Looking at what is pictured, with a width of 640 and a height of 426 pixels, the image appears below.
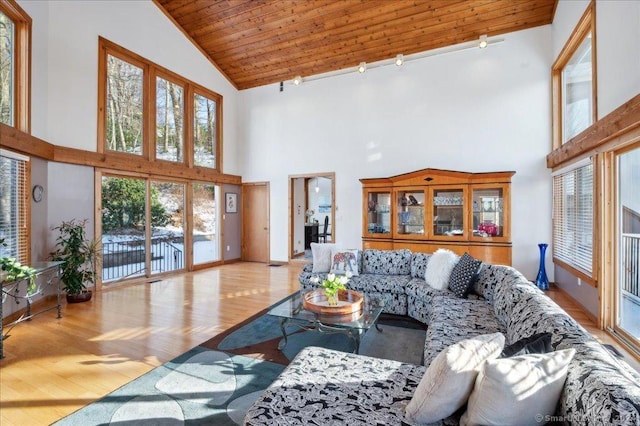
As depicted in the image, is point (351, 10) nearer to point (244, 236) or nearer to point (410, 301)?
point (410, 301)

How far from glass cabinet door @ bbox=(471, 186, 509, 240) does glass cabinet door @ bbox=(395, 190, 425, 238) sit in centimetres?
83

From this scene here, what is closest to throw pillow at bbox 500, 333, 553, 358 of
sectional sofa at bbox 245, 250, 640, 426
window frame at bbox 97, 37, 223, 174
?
sectional sofa at bbox 245, 250, 640, 426

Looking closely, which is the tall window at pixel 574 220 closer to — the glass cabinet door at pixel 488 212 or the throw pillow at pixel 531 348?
the glass cabinet door at pixel 488 212

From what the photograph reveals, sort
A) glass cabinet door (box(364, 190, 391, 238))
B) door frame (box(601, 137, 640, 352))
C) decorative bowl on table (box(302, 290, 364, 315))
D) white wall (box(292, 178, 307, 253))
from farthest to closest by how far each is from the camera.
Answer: white wall (box(292, 178, 307, 253)) < glass cabinet door (box(364, 190, 391, 238)) < door frame (box(601, 137, 640, 352)) < decorative bowl on table (box(302, 290, 364, 315))

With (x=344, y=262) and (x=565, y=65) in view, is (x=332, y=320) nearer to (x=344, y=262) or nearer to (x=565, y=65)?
(x=344, y=262)

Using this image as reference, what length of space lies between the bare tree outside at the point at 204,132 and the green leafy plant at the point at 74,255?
2749 millimetres

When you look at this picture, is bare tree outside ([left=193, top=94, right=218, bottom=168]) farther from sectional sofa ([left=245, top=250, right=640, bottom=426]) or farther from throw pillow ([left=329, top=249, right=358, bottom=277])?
sectional sofa ([left=245, top=250, right=640, bottom=426])

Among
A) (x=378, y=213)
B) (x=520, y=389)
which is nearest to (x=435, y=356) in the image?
(x=520, y=389)

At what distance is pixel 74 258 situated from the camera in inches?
170

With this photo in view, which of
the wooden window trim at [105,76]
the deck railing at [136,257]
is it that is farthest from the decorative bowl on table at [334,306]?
the wooden window trim at [105,76]

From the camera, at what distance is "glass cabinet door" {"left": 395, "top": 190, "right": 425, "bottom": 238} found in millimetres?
5480

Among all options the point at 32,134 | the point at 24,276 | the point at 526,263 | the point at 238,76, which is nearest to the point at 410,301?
the point at 526,263

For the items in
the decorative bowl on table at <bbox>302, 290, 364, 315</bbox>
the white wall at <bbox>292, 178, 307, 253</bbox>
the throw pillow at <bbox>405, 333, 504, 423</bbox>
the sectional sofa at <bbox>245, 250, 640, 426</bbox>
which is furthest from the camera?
the white wall at <bbox>292, 178, 307, 253</bbox>

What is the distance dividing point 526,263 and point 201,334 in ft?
17.3
